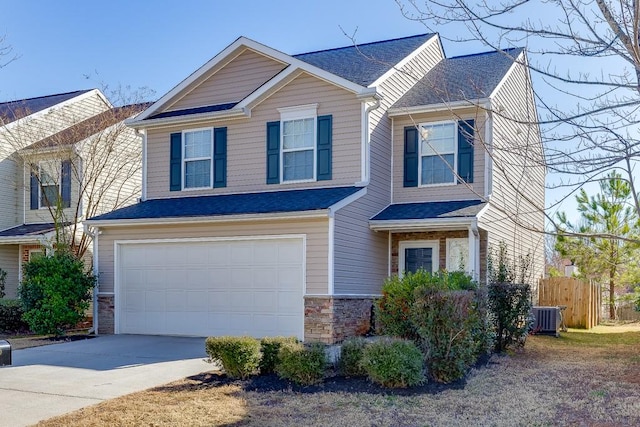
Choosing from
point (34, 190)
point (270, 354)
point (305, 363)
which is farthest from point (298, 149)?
point (34, 190)

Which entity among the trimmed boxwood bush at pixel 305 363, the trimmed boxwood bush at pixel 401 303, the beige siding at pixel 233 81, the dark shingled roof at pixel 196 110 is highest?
the beige siding at pixel 233 81

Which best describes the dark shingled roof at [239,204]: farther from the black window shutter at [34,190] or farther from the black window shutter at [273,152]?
the black window shutter at [34,190]

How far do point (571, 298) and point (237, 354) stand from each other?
13.3 metres

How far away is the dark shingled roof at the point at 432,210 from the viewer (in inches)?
541

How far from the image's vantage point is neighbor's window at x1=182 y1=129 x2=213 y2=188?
52.9 ft

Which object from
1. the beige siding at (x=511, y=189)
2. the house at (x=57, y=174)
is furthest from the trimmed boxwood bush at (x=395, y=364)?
the house at (x=57, y=174)

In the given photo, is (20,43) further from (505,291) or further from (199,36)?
(505,291)

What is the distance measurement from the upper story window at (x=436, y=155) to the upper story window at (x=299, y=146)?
217cm

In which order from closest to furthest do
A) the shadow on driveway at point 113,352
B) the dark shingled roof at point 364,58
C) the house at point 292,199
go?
the shadow on driveway at point 113,352
the house at point 292,199
the dark shingled roof at point 364,58

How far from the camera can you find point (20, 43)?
11305mm

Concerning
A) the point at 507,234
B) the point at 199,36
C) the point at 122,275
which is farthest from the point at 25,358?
the point at 507,234

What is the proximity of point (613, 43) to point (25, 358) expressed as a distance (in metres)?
10.7

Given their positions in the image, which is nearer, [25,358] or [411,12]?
[411,12]

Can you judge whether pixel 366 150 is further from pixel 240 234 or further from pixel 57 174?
pixel 57 174
